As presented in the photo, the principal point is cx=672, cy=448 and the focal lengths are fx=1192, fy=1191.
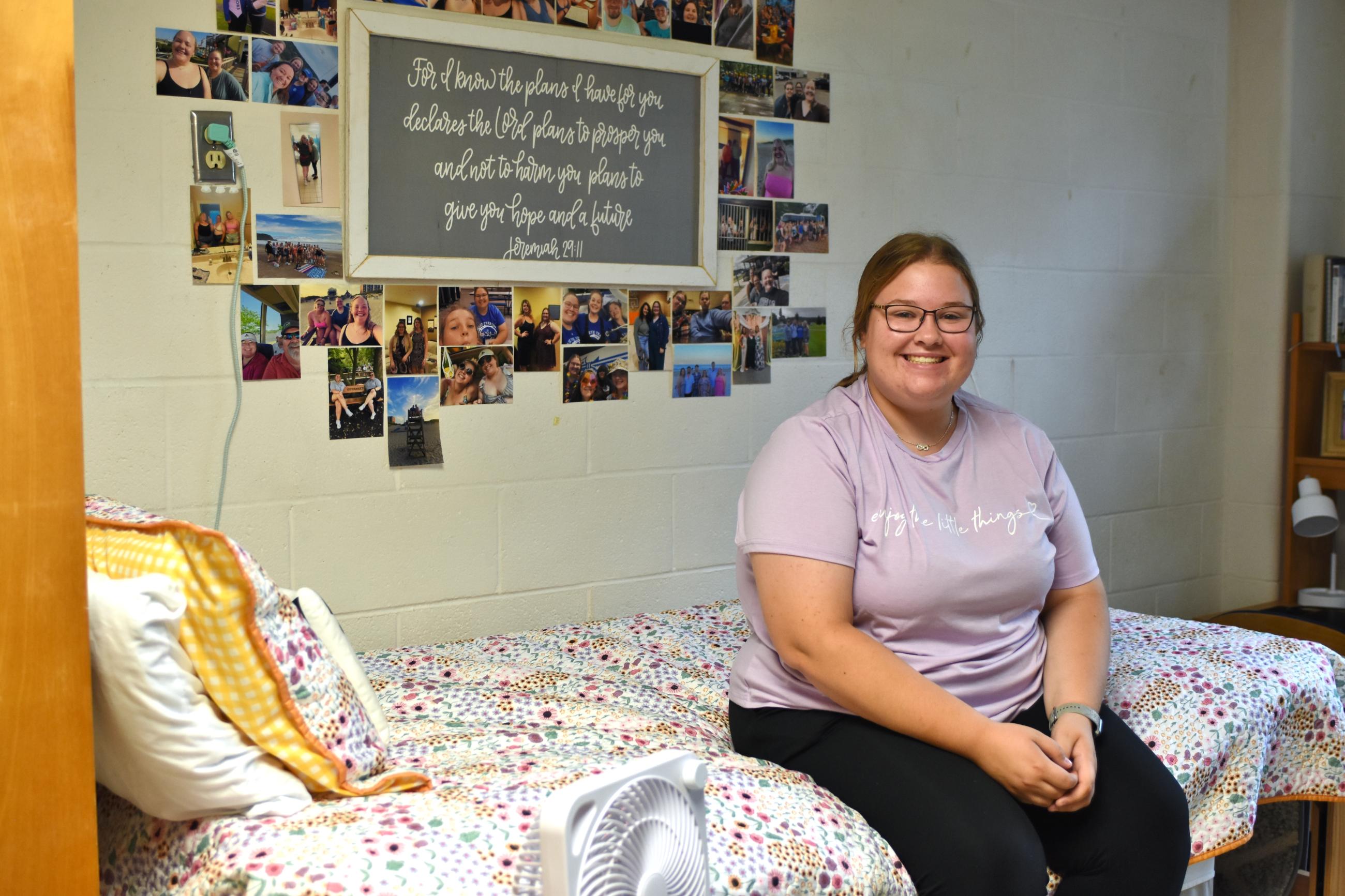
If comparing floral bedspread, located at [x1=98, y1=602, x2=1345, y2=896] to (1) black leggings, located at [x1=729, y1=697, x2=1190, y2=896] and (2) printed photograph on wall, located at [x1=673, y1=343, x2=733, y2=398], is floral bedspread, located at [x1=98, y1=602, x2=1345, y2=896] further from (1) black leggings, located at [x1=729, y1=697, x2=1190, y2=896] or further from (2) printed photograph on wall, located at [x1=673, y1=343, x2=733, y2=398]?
(2) printed photograph on wall, located at [x1=673, y1=343, x2=733, y2=398]

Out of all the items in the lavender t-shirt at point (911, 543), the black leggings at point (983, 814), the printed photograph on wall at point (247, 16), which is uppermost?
the printed photograph on wall at point (247, 16)

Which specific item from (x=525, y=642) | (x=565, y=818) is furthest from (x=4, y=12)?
(x=525, y=642)

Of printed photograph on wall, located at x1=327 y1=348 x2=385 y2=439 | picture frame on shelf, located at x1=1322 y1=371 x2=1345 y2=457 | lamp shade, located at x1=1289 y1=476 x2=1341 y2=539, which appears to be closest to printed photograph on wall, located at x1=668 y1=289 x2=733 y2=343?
printed photograph on wall, located at x1=327 y1=348 x2=385 y2=439

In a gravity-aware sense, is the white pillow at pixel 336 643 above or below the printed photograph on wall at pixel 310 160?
below

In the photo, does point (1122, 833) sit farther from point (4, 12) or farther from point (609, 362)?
point (4, 12)

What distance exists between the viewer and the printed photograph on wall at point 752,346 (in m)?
2.65

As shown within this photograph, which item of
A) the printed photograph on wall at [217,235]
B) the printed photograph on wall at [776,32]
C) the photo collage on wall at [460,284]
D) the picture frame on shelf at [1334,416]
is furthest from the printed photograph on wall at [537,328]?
the picture frame on shelf at [1334,416]

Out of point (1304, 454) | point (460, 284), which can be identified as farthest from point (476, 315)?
point (1304, 454)

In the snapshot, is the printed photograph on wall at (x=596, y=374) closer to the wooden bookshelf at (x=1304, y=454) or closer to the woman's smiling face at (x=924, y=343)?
the woman's smiling face at (x=924, y=343)

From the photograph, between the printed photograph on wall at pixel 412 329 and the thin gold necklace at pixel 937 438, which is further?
the printed photograph on wall at pixel 412 329

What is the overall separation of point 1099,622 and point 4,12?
1.60 metres

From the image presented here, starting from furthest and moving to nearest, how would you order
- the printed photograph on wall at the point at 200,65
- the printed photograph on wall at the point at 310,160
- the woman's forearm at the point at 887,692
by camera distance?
1. the printed photograph on wall at the point at 310,160
2. the printed photograph on wall at the point at 200,65
3. the woman's forearm at the point at 887,692

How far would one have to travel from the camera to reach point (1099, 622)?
5.97 feet

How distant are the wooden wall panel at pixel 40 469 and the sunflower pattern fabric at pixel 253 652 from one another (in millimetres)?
90
